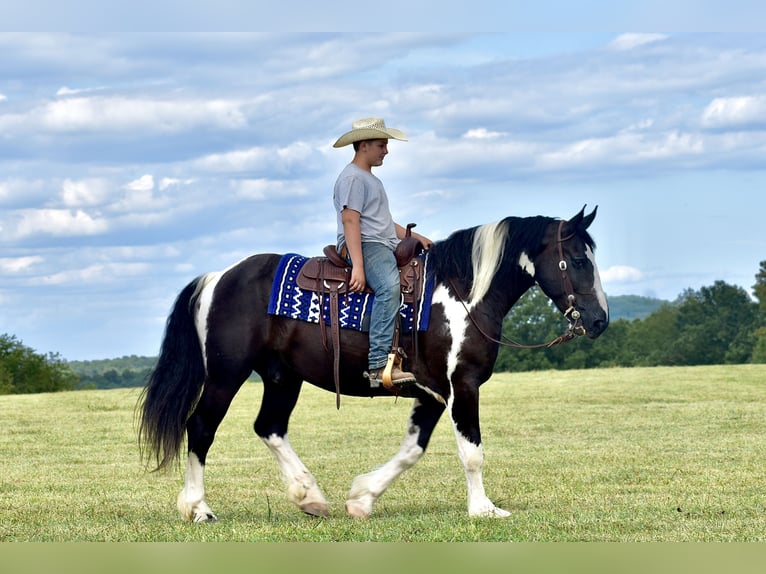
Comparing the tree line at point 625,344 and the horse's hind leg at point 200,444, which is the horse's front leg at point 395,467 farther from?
the tree line at point 625,344

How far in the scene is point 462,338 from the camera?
8055mm

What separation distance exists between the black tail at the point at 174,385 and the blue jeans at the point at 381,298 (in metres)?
1.52

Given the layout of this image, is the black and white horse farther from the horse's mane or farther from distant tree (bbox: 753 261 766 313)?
distant tree (bbox: 753 261 766 313)

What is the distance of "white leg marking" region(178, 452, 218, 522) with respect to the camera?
8.12 metres

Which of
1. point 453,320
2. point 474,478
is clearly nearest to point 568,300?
point 453,320

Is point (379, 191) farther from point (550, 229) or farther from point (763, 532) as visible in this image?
point (763, 532)

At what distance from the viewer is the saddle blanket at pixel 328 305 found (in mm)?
8141

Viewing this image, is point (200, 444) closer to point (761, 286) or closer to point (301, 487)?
point (301, 487)

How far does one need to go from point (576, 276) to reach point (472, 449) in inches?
61.7

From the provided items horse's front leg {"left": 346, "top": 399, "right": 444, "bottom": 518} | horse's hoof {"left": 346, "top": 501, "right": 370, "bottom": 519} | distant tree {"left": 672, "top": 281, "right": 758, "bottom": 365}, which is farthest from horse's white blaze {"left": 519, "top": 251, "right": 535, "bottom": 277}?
distant tree {"left": 672, "top": 281, "right": 758, "bottom": 365}

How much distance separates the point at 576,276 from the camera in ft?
26.7

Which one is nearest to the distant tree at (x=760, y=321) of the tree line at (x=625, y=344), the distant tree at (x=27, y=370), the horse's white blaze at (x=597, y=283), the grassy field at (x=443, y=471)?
the tree line at (x=625, y=344)

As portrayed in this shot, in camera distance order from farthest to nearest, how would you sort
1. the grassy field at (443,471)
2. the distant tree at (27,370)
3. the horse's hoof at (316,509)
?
the distant tree at (27,370) < the horse's hoof at (316,509) < the grassy field at (443,471)

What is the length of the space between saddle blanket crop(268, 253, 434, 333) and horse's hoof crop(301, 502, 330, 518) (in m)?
1.43
